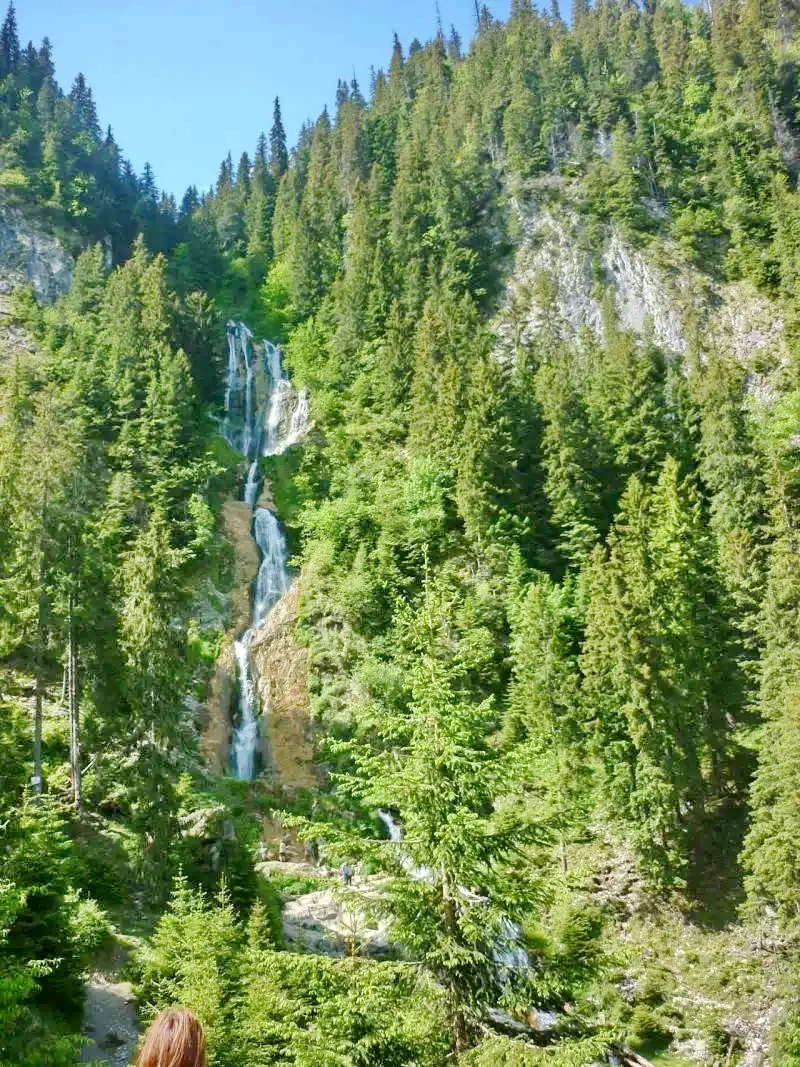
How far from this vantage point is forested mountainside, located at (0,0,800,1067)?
943 cm

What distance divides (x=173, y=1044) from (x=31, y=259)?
3193 inches

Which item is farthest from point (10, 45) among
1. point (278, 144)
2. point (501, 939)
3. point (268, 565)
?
point (501, 939)

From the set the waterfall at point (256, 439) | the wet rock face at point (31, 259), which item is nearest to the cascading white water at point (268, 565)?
the waterfall at point (256, 439)

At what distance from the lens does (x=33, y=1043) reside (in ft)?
34.9

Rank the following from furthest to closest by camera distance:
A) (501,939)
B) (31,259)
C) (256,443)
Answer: (31,259) → (256,443) → (501,939)

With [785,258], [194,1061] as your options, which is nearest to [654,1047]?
[194,1061]

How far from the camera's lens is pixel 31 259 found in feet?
236

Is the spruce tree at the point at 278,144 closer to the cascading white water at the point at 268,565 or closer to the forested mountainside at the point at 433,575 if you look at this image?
the forested mountainside at the point at 433,575

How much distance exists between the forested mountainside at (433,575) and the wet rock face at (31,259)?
4.51 feet

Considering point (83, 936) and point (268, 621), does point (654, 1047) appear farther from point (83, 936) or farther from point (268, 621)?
point (268, 621)

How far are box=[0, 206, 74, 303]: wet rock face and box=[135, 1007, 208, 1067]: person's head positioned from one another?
76634 mm

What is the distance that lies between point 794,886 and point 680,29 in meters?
A: 96.2

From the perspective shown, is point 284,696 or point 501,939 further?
point 284,696

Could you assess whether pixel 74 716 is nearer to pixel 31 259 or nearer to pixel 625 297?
pixel 625 297
